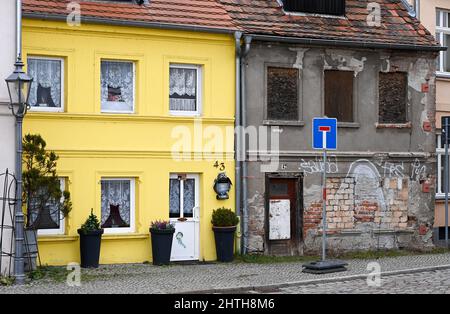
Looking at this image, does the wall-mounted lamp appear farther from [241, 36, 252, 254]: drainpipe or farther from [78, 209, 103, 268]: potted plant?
[78, 209, 103, 268]: potted plant

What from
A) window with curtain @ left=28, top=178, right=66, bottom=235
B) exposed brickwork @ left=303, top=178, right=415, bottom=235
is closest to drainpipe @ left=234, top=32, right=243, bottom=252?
exposed brickwork @ left=303, top=178, right=415, bottom=235

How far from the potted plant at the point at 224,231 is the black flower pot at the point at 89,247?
9.24 feet

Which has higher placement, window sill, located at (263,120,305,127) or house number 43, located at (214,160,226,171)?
window sill, located at (263,120,305,127)

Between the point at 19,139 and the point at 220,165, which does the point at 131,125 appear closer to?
the point at 220,165

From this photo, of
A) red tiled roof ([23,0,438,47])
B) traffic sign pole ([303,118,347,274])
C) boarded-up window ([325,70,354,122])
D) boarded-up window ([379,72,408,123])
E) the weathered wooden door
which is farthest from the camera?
boarded-up window ([379,72,408,123])

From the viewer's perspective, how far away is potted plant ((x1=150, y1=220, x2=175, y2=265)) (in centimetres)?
1953

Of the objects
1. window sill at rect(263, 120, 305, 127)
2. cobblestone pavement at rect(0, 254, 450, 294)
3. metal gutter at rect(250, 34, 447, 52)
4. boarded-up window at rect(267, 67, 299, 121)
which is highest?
metal gutter at rect(250, 34, 447, 52)

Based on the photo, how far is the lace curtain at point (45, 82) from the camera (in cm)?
1903

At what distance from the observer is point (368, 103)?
73.6 ft

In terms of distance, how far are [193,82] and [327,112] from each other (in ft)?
11.7

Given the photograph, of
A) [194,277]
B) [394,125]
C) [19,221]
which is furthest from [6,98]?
[394,125]

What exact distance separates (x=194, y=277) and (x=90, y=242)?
2.54 m

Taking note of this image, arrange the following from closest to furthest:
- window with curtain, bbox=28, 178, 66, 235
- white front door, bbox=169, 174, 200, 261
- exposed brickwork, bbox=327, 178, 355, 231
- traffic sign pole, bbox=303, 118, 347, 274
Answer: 1. window with curtain, bbox=28, 178, 66, 235
2. traffic sign pole, bbox=303, 118, 347, 274
3. white front door, bbox=169, 174, 200, 261
4. exposed brickwork, bbox=327, 178, 355, 231

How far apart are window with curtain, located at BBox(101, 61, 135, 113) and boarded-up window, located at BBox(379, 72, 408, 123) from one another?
665 centimetres
